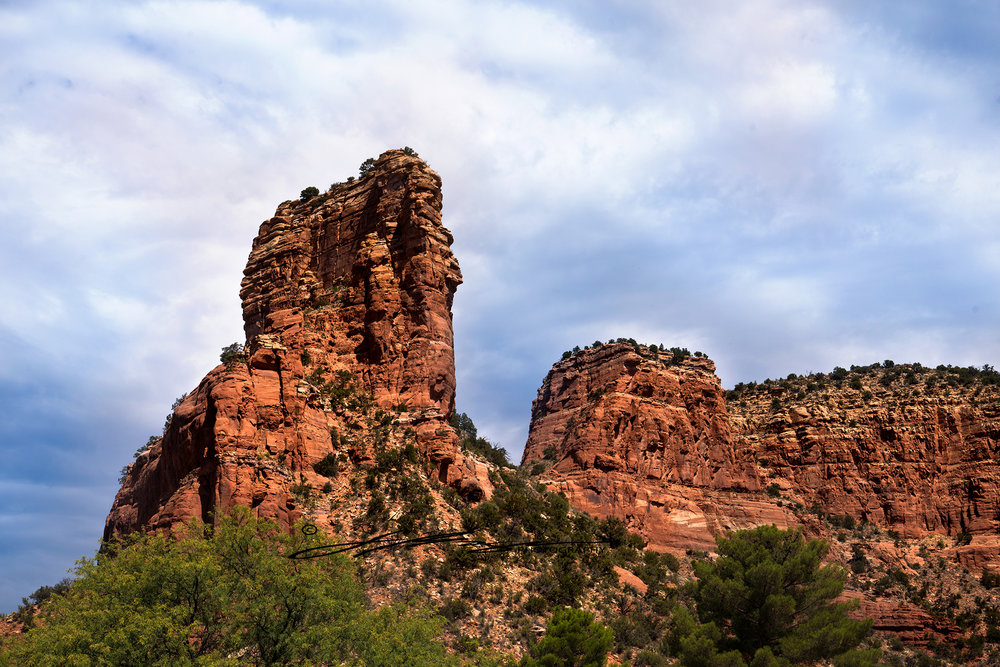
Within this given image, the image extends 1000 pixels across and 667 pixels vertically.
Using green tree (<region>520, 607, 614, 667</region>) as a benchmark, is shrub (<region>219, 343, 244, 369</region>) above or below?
above

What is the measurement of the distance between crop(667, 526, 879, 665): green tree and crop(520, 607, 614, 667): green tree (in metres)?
3.63

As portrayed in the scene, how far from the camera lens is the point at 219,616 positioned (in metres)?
31.1

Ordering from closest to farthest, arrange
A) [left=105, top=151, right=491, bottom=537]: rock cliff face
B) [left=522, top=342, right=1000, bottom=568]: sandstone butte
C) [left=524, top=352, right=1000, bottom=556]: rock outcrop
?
[left=105, top=151, right=491, bottom=537]: rock cliff face → [left=522, top=342, right=1000, bottom=568]: sandstone butte → [left=524, top=352, right=1000, bottom=556]: rock outcrop

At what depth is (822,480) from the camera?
8331cm

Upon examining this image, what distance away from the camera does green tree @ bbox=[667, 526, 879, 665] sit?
38.0 m

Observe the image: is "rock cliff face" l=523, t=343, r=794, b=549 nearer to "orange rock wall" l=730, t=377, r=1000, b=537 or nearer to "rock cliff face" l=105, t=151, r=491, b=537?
"orange rock wall" l=730, t=377, r=1000, b=537

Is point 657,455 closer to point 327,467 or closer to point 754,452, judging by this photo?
point 754,452

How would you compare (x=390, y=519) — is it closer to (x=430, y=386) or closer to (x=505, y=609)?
(x=505, y=609)

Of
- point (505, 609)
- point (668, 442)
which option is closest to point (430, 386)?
point (505, 609)

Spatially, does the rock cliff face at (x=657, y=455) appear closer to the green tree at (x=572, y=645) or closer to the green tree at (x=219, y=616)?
the green tree at (x=572, y=645)

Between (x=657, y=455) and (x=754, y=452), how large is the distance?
1542 cm

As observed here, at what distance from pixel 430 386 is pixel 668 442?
29.5 meters

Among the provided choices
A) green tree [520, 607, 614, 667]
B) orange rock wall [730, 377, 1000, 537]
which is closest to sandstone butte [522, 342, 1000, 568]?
orange rock wall [730, 377, 1000, 537]

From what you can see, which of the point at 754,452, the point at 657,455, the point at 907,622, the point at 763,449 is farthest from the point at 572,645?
the point at 763,449
